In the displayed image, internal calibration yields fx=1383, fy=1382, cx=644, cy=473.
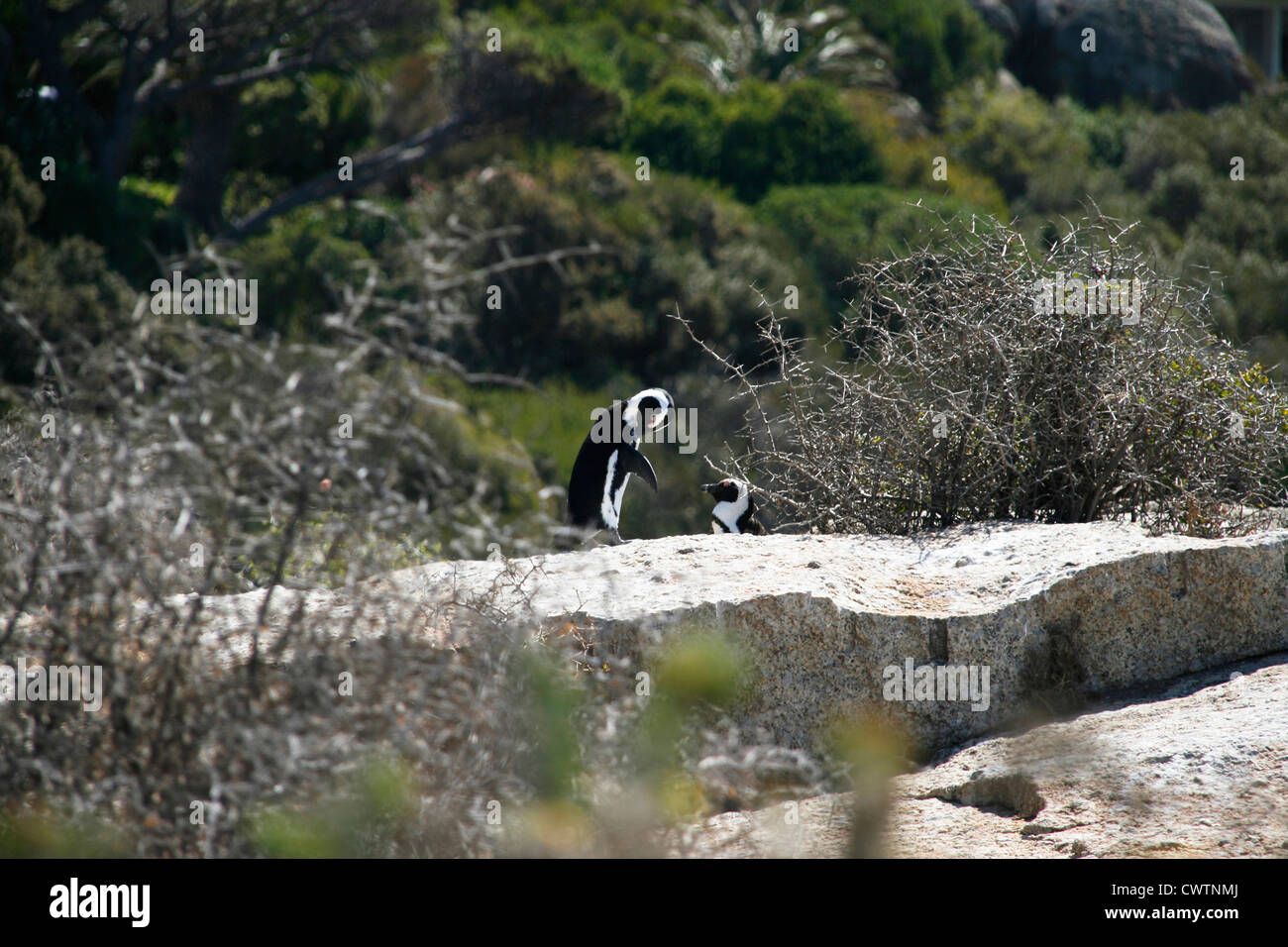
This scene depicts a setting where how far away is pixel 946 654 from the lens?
532 cm

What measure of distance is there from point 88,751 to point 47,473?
77 centimetres

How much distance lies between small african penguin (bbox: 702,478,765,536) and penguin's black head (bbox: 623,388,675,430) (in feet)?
2.90

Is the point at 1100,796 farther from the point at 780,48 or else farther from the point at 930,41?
the point at 930,41

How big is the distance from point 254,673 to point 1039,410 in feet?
13.0

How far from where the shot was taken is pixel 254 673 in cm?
350

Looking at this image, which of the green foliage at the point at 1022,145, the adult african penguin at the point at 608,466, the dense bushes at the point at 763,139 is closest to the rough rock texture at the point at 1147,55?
the green foliage at the point at 1022,145

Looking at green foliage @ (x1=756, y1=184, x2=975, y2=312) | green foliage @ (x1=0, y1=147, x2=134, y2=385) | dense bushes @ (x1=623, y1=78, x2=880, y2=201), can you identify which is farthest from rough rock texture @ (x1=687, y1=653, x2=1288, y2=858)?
dense bushes @ (x1=623, y1=78, x2=880, y2=201)

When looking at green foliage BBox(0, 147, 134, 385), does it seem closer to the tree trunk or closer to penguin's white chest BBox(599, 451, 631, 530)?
the tree trunk

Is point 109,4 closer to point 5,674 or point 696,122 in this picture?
point 696,122

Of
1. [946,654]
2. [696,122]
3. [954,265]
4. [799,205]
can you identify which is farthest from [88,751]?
[696,122]

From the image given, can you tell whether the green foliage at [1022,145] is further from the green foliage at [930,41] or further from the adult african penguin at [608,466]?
the adult african penguin at [608,466]

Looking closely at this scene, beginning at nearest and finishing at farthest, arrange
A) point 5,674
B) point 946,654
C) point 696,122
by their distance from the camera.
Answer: point 5,674 < point 946,654 < point 696,122

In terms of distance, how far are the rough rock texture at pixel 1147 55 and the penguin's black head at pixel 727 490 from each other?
29571 mm

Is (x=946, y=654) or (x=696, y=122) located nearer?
(x=946, y=654)
